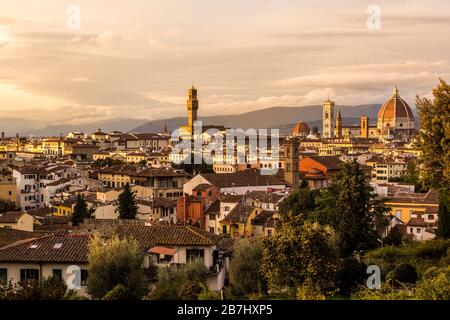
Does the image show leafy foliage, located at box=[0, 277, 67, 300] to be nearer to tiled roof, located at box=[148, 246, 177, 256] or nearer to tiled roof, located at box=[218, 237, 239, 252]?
tiled roof, located at box=[148, 246, 177, 256]

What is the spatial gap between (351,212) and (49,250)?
911 centimetres

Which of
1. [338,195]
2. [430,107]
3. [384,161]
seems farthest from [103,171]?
[430,107]

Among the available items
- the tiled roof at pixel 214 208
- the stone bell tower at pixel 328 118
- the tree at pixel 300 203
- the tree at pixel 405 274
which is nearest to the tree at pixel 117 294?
the tree at pixel 405 274

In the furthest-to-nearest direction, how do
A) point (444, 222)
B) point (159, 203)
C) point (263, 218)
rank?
point (159, 203) < point (263, 218) < point (444, 222)

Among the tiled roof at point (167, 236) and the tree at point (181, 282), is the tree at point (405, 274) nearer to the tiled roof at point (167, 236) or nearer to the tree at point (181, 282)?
the tree at point (181, 282)

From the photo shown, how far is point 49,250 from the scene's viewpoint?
44.7 ft

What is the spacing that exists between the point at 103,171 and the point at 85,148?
104 feet

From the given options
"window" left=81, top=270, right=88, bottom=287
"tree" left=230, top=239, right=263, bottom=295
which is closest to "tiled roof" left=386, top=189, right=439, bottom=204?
"tree" left=230, top=239, right=263, bottom=295

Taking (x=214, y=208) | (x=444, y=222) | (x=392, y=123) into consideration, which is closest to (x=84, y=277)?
(x=444, y=222)

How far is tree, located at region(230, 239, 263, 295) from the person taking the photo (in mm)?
14109

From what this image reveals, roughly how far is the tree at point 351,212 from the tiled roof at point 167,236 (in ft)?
14.1

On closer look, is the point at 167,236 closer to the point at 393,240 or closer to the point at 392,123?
the point at 393,240

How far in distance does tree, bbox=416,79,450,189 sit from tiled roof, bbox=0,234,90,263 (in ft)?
27.3

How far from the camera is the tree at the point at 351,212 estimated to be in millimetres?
18750
